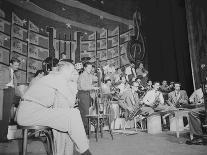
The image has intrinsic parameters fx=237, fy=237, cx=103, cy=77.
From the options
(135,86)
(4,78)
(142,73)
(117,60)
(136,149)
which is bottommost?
(136,149)

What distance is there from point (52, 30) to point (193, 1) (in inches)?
197

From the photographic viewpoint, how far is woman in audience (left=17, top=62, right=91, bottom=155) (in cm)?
201

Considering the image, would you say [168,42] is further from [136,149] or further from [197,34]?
[136,149]

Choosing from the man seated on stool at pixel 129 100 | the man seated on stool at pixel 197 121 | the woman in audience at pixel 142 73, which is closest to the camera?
the man seated on stool at pixel 197 121

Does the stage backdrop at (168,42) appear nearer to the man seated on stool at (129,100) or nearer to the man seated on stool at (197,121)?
the man seated on stool at (129,100)

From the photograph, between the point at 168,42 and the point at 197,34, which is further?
the point at 168,42

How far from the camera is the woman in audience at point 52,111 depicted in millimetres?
2014

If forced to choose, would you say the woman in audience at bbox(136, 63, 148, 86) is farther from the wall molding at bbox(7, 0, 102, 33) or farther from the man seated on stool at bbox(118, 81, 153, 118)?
the wall molding at bbox(7, 0, 102, 33)

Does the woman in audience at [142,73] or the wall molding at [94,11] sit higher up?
the wall molding at [94,11]

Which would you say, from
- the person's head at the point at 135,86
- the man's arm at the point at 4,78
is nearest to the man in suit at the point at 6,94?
the man's arm at the point at 4,78

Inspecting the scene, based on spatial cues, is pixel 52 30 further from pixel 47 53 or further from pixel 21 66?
pixel 21 66

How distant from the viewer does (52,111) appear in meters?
2.04

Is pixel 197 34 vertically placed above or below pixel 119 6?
below

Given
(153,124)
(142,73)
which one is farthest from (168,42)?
(153,124)
